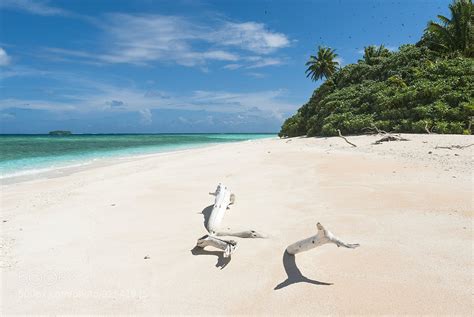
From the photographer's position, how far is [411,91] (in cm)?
1677

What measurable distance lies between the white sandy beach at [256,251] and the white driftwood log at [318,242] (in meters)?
0.14

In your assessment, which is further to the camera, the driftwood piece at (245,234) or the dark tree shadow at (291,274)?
the driftwood piece at (245,234)

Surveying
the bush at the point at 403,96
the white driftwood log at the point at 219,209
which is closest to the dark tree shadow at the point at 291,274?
the white driftwood log at the point at 219,209

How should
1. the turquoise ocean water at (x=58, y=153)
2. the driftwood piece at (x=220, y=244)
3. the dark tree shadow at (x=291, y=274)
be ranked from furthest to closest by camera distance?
the turquoise ocean water at (x=58, y=153) < the driftwood piece at (x=220, y=244) < the dark tree shadow at (x=291, y=274)

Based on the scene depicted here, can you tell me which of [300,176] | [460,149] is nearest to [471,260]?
[300,176]

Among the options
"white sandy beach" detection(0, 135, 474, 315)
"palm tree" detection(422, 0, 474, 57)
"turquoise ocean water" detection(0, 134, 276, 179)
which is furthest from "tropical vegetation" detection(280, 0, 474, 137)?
"turquoise ocean water" detection(0, 134, 276, 179)

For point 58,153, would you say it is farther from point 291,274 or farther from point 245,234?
point 291,274

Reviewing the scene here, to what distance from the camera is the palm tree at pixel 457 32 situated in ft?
73.3

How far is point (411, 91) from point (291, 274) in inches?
667

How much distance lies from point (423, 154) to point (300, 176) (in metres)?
4.23

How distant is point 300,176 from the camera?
8000mm

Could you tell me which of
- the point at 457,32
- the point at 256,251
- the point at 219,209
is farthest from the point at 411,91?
the point at 256,251

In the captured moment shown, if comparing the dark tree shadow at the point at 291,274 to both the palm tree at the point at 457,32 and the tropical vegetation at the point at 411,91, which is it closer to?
the tropical vegetation at the point at 411,91

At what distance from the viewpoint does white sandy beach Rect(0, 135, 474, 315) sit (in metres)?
2.84
